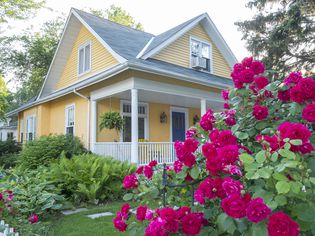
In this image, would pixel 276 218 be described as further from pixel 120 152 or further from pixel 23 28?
pixel 23 28

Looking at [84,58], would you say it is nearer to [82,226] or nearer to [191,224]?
[82,226]

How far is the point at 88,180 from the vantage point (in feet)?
20.5

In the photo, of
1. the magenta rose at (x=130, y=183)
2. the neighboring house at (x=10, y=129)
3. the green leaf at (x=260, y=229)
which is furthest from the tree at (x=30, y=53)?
the green leaf at (x=260, y=229)

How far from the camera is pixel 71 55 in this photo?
13586mm

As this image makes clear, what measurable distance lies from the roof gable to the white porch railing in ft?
10.2

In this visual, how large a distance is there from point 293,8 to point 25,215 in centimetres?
1174

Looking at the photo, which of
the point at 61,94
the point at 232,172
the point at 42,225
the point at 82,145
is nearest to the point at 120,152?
the point at 82,145

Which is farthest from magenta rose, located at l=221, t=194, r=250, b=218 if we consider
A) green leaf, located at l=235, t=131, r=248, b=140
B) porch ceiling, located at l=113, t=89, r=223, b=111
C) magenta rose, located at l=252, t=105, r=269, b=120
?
porch ceiling, located at l=113, t=89, r=223, b=111

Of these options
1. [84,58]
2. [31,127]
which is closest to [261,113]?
[84,58]

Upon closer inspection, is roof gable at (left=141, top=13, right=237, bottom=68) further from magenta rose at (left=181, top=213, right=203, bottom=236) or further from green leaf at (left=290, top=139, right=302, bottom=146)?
green leaf at (left=290, top=139, right=302, bottom=146)

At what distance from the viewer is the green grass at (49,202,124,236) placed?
4039 millimetres

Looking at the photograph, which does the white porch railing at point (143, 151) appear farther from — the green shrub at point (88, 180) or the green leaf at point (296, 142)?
the green leaf at point (296, 142)

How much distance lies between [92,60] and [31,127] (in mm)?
5914

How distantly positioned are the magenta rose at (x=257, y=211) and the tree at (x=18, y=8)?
52.1 ft
